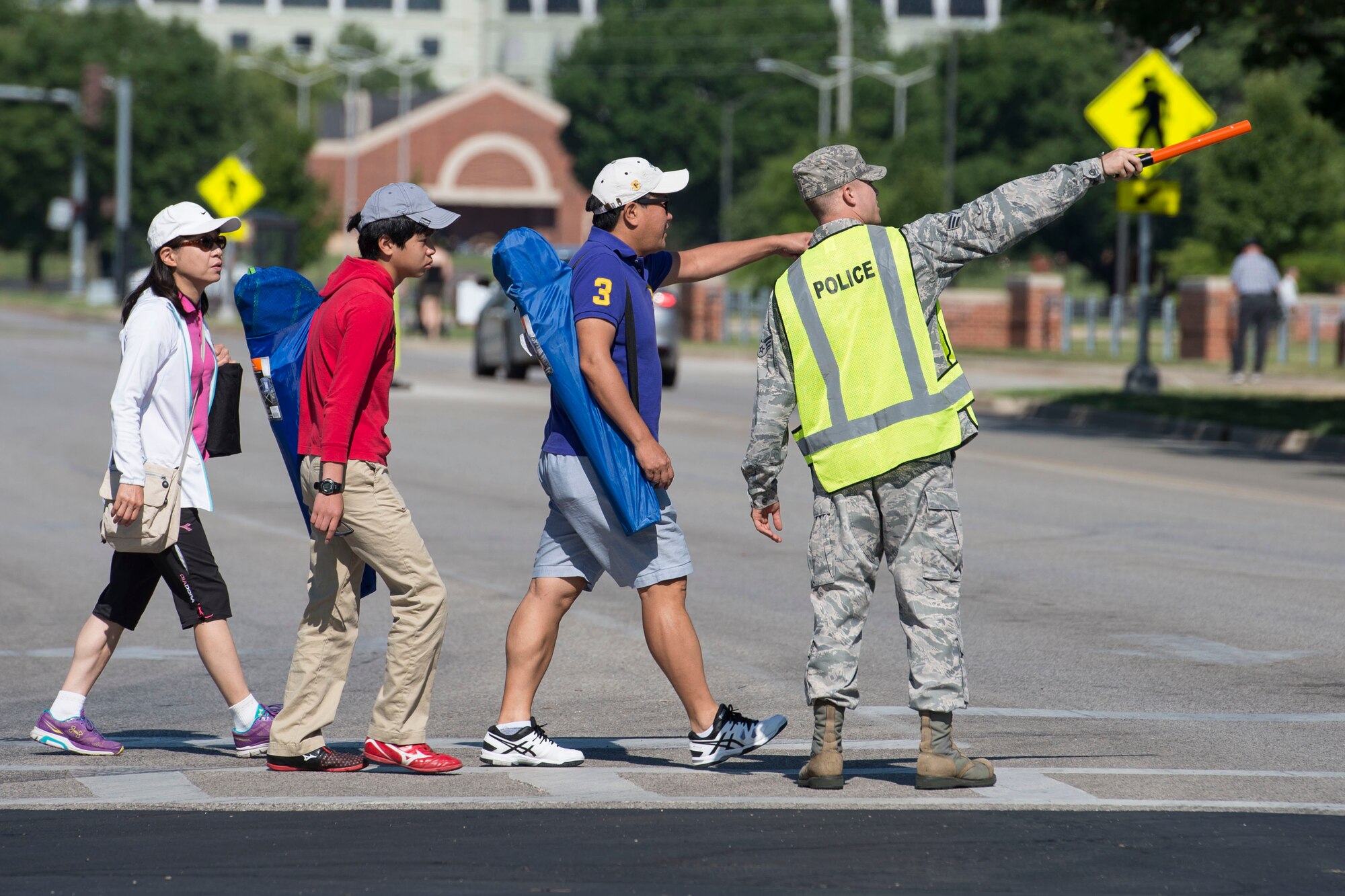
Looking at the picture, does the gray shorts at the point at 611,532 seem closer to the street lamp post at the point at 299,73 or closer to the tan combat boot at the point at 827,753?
the tan combat boot at the point at 827,753

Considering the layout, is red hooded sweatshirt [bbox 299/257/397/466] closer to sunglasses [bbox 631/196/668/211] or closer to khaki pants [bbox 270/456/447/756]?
khaki pants [bbox 270/456/447/756]

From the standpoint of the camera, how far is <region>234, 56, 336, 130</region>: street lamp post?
3429 inches

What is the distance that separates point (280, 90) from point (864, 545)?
106 m

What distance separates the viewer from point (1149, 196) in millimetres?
21406

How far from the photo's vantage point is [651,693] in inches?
297

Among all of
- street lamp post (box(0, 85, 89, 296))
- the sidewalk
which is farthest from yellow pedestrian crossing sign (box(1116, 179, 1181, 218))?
street lamp post (box(0, 85, 89, 296))

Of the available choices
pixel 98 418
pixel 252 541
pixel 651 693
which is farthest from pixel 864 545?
pixel 98 418

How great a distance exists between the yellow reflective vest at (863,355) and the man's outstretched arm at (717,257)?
70 centimetres

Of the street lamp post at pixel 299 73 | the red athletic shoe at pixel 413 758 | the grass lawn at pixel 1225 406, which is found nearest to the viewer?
the red athletic shoe at pixel 413 758

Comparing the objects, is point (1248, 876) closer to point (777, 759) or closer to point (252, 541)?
point (777, 759)

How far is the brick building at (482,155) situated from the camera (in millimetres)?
106625

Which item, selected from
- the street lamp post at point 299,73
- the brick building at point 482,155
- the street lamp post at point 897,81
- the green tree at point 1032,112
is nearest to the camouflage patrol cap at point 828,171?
the street lamp post at point 897,81

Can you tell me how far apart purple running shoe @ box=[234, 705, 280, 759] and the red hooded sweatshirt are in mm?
981

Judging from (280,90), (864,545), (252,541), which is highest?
(280,90)
